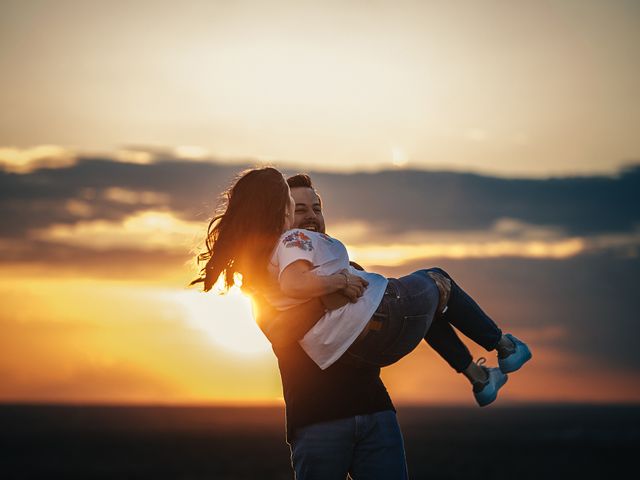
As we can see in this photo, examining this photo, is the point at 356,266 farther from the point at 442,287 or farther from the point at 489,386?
the point at 489,386

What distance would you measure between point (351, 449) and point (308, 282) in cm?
91

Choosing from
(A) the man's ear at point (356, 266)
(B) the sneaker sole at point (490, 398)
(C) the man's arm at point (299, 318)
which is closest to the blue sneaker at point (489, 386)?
(B) the sneaker sole at point (490, 398)

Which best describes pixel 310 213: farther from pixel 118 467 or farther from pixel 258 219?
pixel 118 467

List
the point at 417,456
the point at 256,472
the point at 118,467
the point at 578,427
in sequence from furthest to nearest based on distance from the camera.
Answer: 1. the point at 578,427
2. the point at 417,456
3. the point at 118,467
4. the point at 256,472

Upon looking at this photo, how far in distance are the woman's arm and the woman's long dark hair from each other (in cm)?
22

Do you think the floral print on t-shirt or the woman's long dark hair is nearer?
the floral print on t-shirt

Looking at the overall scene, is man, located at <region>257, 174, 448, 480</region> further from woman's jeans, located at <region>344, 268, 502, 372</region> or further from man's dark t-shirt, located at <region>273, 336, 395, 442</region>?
woman's jeans, located at <region>344, 268, 502, 372</region>

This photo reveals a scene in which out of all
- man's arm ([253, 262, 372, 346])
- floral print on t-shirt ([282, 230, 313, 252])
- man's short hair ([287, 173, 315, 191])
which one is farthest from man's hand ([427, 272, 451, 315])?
man's short hair ([287, 173, 315, 191])

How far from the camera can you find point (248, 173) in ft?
16.3

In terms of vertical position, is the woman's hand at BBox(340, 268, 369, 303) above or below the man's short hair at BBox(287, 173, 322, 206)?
below

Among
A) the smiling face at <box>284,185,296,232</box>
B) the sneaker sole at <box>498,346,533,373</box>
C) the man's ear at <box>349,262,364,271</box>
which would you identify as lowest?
the sneaker sole at <box>498,346,533,373</box>

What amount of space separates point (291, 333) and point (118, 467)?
189ft

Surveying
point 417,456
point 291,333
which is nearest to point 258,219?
point 291,333

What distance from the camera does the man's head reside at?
18.6ft
